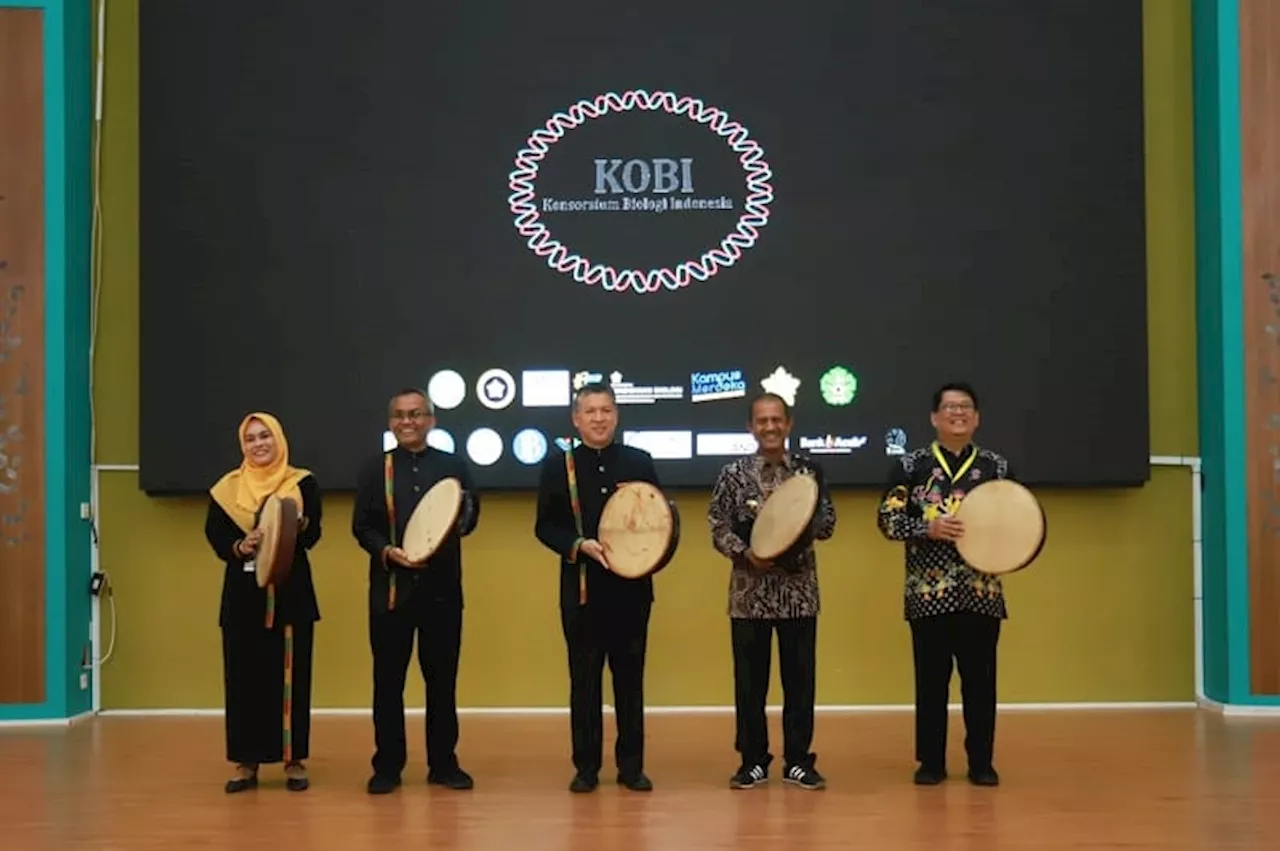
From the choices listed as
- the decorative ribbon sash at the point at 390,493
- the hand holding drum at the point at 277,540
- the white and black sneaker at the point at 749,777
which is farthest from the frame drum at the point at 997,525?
the hand holding drum at the point at 277,540

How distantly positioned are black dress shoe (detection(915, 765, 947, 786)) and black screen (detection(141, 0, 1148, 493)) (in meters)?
1.89

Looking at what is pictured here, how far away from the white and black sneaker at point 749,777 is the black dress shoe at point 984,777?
70cm

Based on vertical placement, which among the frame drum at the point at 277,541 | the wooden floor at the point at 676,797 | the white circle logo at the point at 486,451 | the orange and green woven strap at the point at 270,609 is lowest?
the wooden floor at the point at 676,797

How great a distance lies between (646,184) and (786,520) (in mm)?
2464

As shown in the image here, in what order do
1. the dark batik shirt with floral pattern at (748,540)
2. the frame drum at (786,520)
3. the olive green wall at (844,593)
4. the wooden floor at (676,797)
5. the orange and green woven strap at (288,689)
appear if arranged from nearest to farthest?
the wooden floor at (676,797) < the frame drum at (786,520) < the dark batik shirt with floral pattern at (748,540) < the orange and green woven strap at (288,689) < the olive green wall at (844,593)

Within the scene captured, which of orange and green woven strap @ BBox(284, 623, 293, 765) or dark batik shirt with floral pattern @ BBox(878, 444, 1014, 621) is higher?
dark batik shirt with floral pattern @ BBox(878, 444, 1014, 621)

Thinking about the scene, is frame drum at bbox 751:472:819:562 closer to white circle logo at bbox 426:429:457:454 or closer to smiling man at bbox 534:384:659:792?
smiling man at bbox 534:384:659:792

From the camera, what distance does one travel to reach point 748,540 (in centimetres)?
543

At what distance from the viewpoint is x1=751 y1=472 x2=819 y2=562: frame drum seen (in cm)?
512

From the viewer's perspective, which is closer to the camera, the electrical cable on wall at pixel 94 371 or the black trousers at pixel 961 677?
the black trousers at pixel 961 677

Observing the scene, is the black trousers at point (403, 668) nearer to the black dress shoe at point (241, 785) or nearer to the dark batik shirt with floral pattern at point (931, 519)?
the black dress shoe at point (241, 785)

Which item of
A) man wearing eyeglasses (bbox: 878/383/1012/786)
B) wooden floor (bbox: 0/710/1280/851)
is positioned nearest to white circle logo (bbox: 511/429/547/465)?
wooden floor (bbox: 0/710/1280/851)

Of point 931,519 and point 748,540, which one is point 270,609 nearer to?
point 748,540

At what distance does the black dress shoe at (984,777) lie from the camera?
5.40 metres
